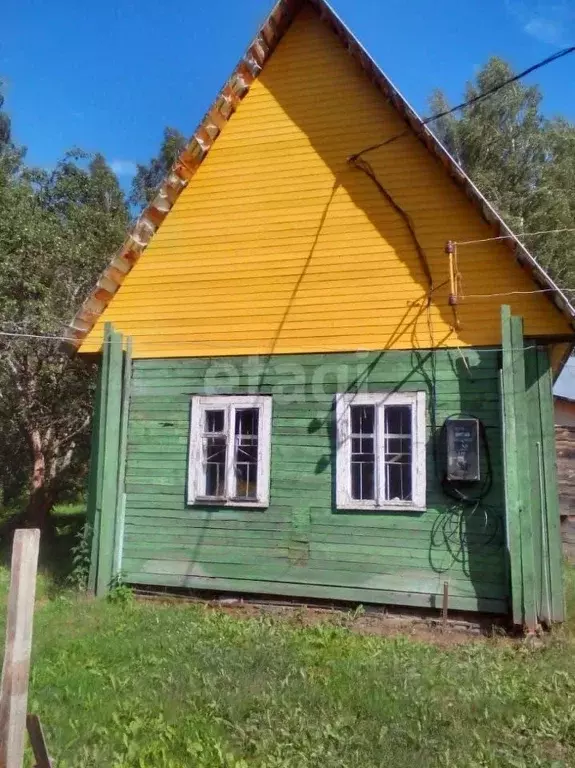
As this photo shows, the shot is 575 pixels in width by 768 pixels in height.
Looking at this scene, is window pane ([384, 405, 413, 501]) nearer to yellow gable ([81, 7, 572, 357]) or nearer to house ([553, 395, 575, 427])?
yellow gable ([81, 7, 572, 357])

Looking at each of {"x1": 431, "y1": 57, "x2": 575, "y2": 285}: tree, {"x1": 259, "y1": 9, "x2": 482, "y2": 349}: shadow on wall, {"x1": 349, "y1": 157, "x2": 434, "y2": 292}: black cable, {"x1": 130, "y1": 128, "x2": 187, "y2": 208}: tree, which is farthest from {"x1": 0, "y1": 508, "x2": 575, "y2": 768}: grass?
{"x1": 130, "y1": 128, "x2": 187, "y2": 208}: tree

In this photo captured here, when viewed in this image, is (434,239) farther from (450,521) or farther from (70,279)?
(70,279)

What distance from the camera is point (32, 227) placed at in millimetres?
14766

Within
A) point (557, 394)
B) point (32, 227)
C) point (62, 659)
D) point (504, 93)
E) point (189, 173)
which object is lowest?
point (62, 659)

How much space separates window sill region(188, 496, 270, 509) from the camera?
8991 mm

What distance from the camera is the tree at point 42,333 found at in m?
14.6

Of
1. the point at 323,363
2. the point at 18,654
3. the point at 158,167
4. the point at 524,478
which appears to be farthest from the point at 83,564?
the point at 158,167

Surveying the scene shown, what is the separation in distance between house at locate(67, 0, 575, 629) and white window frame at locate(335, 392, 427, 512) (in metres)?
0.03

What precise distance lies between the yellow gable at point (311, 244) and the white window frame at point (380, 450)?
70 cm

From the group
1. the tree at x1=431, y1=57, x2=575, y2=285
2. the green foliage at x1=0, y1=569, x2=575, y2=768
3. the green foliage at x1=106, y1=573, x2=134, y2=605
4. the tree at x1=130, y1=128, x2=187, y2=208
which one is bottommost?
the green foliage at x1=0, y1=569, x2=575, y2=768

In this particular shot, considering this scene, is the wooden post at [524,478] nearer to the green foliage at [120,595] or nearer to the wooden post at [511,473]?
the wooden post at [511,473]

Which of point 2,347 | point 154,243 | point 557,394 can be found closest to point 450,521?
point 154,243

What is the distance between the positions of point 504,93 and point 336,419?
24005 mm

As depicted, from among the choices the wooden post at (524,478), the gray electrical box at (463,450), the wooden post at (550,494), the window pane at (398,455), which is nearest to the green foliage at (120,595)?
the window pane at (398,455)
